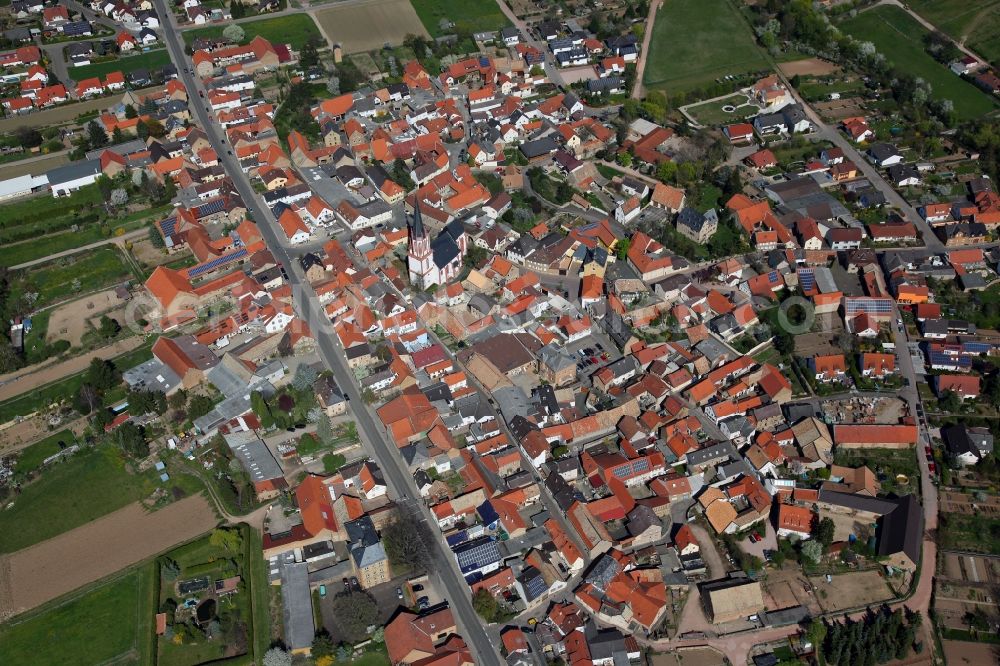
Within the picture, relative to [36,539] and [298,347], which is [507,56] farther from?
[36,539]

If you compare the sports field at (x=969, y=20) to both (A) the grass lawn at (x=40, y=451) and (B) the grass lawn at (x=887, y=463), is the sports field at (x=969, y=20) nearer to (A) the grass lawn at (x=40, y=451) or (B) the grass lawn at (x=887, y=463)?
(B) the grass lawn at (x=887, y=463)

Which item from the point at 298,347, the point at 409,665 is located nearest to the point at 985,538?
the point at 409,665

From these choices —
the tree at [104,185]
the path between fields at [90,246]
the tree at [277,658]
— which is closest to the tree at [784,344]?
the tree at [277,658]

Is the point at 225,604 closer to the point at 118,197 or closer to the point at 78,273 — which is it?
the point at 78,273

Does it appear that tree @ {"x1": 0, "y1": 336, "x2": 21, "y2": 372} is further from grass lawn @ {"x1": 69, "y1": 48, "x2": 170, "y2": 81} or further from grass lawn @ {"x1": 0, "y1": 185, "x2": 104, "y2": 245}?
grass lawn @ {"x1": 69, "y1": 48, "x2": 170, "y2": 81}

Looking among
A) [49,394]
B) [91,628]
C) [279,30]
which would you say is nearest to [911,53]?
[279,30]

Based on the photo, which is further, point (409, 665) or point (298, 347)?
point (298, 347)
